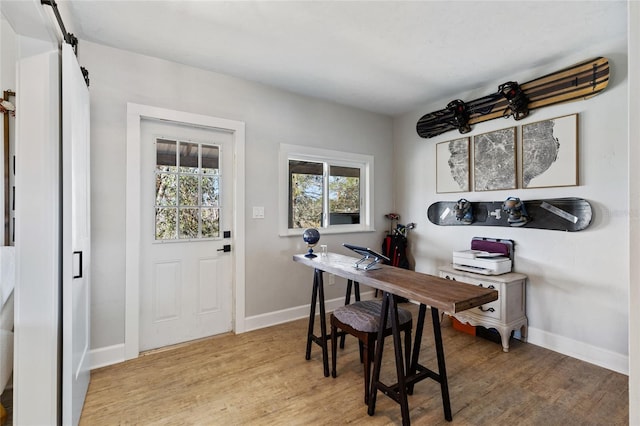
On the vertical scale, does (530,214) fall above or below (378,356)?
above

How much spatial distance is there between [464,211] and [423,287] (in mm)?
1915

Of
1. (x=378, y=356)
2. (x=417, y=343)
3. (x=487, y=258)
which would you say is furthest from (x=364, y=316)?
(x=487, y=258)

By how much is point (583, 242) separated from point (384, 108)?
8.23 feet

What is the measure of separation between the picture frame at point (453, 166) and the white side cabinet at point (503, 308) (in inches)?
41.0

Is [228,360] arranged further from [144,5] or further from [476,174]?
[476,174]

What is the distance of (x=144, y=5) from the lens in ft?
6.41

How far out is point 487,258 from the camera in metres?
2.86

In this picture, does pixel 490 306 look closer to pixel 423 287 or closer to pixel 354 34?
pixel 423 287

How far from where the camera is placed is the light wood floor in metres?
1.81

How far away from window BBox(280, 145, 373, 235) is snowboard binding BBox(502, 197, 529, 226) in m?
1.62

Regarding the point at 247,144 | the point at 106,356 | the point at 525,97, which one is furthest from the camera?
the point at 247,144

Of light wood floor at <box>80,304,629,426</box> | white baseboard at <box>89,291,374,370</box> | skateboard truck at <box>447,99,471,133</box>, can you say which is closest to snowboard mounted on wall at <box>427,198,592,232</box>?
skateboard truck at <box>447,99,471,133</box>

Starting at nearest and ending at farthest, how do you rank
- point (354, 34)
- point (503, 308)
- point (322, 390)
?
point (322, 390)
point (354, 34)
point (503, 308)

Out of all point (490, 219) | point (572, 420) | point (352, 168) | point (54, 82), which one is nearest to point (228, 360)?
point (54, 82)
